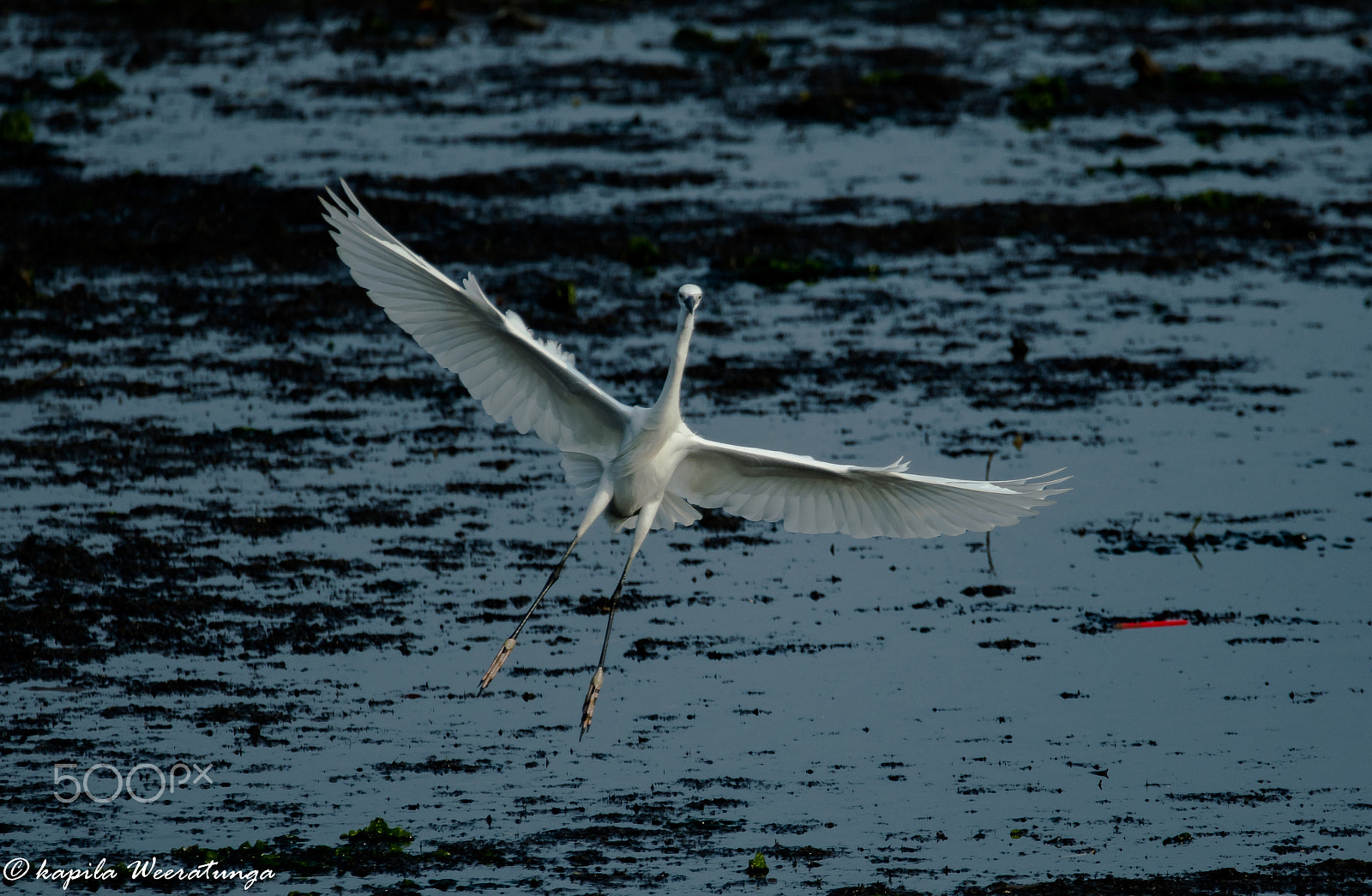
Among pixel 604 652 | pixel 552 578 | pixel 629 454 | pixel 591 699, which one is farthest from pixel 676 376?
pixel 591 699

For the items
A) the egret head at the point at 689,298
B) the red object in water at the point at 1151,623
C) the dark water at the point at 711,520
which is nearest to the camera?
the dark water at the point at 711,520

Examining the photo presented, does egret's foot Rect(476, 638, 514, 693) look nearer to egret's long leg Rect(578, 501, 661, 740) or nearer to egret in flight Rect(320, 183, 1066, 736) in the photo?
egret in flight Rect(320, 183, 1066, 736)

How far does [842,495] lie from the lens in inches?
317

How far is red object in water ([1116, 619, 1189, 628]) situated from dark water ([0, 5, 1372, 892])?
4.8 inches

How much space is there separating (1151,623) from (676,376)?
347 centimetres

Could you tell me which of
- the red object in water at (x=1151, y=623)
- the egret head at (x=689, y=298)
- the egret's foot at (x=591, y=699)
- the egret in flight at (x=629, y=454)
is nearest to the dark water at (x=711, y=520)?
the red object in water at (x=1151, y=623)

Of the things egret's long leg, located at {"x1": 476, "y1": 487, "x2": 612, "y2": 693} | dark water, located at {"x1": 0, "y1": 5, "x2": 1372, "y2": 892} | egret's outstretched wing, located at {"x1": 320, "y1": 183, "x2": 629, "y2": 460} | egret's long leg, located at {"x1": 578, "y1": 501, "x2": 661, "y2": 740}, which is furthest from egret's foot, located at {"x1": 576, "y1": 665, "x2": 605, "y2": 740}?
egret's outstretched wing, located at {"x1": 320, "y1": 183, "x2": 629, "y2": 460}

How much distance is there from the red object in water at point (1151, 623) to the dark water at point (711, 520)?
0.40 ft

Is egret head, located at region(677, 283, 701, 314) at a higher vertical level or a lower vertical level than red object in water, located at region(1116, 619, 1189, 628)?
higher

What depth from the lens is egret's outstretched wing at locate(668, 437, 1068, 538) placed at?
741 cm

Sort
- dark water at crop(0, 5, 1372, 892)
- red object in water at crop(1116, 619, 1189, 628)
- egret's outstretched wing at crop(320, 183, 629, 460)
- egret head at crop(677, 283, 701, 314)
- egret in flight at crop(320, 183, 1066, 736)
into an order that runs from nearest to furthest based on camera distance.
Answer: dark water at crop(0, 5, 1372, 892) < egret head at crop(677, 283, 701, 314) < egret's outstretched wing at crop(320, 183, 629, 460) < egret in flight at crop(320, 183, 1066, 736) < red object in water at crop(1116, 619, 1189, 628)

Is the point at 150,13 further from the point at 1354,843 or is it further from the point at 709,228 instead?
the point at 1354,843

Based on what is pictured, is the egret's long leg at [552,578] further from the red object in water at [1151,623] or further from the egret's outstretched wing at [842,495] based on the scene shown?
the red object in water at [1151,623]

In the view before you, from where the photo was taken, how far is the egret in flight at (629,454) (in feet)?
23.8
